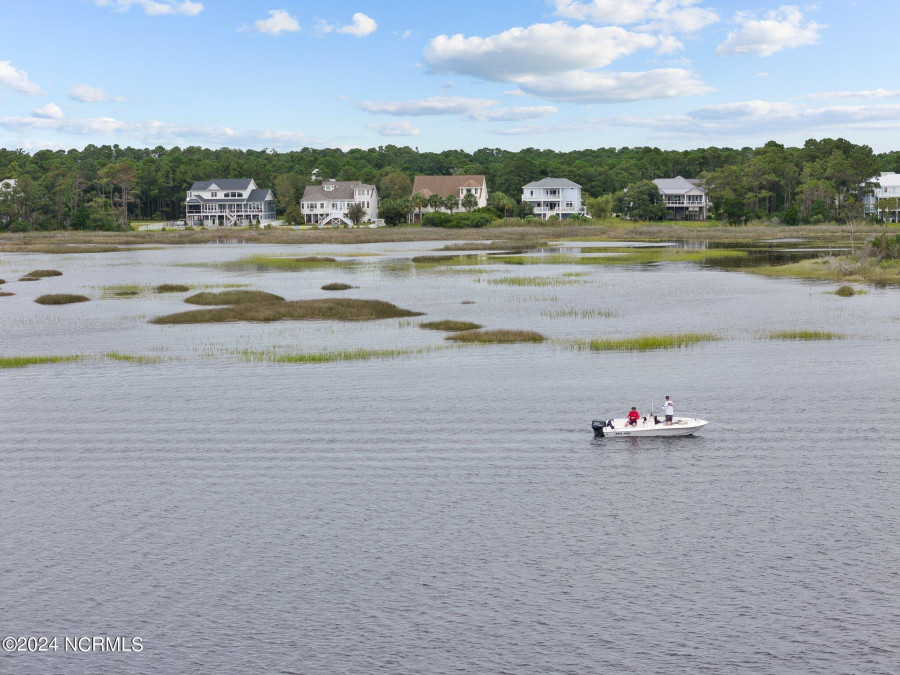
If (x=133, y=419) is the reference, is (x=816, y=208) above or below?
above

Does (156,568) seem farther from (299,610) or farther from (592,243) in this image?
(592,243)

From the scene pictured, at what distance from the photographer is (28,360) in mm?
54438

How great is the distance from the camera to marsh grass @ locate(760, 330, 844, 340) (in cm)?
6037

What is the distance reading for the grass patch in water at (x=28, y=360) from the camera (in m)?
53.8

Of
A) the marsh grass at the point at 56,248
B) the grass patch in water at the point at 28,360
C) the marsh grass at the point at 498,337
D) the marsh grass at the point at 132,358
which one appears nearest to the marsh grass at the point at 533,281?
the marsh grass at the point at 498,337

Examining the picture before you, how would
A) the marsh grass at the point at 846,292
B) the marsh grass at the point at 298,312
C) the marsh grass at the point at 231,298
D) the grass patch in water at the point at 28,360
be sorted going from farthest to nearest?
the marsh grass at the point at 846,292 → the marsh grass at the point at 231,298 → the marsh grass at the point at 298,312 → the grass patch in water at the point at 28,360

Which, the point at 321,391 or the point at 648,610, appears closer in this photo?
the point at 648,610

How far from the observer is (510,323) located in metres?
68.1

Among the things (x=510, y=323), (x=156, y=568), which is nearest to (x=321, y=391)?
(x=156, y=568)

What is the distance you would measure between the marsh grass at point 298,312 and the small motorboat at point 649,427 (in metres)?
35.7

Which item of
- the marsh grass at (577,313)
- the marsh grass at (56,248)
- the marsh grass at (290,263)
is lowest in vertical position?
the marsh grass at (577,313)

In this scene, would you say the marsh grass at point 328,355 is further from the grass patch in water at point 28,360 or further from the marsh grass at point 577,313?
the marsh grass at point 577,313

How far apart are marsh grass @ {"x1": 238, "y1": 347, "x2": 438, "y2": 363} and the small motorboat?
2048 centimetres

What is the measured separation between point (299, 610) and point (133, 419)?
20.8 m
